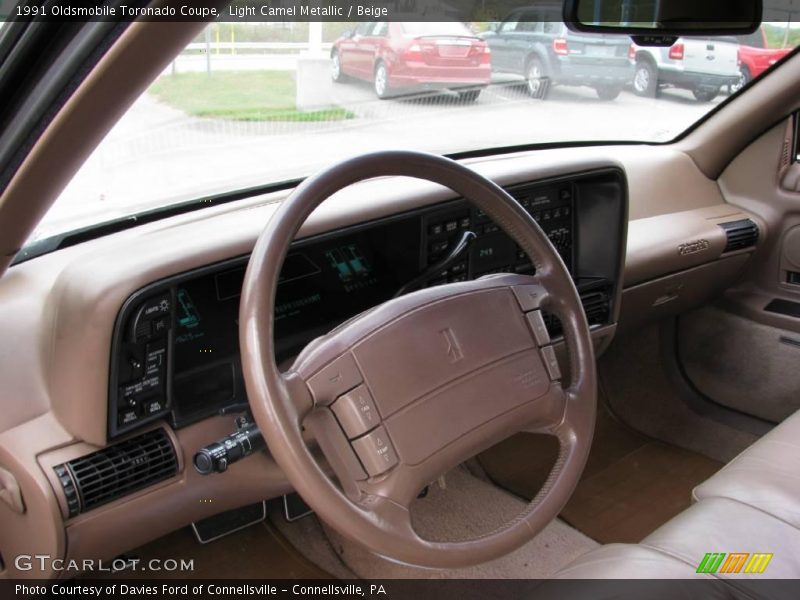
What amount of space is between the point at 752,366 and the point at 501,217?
2.03 meters

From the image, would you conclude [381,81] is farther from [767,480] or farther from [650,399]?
[650,399]

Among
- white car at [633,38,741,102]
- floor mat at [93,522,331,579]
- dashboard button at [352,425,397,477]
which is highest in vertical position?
white car at [633,38,741,102]

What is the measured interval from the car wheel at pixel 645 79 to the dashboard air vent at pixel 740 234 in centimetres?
77

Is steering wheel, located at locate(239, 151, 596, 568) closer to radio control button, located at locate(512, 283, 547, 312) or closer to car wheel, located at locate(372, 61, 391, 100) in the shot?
radio control button, located at locate(512, 283, 547, 312)

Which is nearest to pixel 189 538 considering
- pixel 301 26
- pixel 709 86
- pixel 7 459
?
pixel 7 459

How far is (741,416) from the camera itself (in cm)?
314

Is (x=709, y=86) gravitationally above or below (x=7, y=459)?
above

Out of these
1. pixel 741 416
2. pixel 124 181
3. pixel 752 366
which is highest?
pixel 124 181

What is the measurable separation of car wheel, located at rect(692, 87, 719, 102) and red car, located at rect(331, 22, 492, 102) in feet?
3.30

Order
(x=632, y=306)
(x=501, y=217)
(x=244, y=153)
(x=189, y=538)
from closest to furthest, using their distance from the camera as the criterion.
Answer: (x=501, y=217), (x=244, y=153), (x=189, y=538), (x=632, y=306)

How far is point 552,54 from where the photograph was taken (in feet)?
10.5

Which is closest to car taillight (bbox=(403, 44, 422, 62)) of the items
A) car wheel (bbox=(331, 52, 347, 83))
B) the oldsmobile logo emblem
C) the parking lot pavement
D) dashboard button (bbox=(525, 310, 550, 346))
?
the parking lot pavement

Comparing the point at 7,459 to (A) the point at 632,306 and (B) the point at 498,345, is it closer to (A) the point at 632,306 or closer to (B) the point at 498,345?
(B) the point at 498,345

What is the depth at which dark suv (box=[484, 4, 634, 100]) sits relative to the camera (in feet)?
9.46
